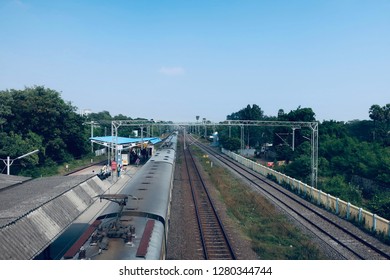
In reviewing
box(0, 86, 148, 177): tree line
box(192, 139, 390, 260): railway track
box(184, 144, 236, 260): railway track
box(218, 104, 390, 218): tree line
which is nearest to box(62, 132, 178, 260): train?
box(184, 144, 236, 260): railway track

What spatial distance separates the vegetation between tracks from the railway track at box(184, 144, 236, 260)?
44.5 inches

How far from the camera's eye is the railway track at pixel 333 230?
46.1ft

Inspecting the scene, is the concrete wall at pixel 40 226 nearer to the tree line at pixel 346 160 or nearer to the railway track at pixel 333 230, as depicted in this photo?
the railway track at pixel 333 230

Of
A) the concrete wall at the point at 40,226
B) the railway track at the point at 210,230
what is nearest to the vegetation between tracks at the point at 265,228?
the railway track at the point at 210,230

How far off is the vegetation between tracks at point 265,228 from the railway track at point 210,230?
1129 millimetres

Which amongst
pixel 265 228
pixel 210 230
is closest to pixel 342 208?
pixel 265 228

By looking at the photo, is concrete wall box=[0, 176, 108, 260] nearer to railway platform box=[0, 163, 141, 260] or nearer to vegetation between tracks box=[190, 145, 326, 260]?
railway platform box=[0, 163, 141, 260]

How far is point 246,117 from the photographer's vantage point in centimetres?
8325

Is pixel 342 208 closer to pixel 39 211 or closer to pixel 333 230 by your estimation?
pixel 333 230

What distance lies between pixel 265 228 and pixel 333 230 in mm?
3245

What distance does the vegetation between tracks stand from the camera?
13.9m

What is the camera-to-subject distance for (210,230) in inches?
672
